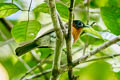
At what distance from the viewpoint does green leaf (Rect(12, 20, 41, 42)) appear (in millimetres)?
2436

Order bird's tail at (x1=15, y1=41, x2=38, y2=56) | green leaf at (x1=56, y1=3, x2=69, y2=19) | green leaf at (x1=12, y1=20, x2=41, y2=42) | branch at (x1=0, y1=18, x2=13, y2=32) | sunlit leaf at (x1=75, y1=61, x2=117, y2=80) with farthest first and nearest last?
branch at (x1=0, y1=18, x2=13, y2=32), bird's tail at (x1=15, y1=41, x2=38, y2=56), sunlit leaf at (x1=75, y1=61, x2=117, y2=80), green leaf at (x1=12, y1=20, x2=41, y2=42), green leaf at (x1=56, y1=3, x2=69, y2=19)

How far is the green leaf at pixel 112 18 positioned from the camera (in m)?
2.36

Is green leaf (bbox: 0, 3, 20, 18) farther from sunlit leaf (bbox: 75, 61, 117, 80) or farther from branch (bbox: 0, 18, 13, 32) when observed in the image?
branch (bbox: 0, 18, 13, 32)

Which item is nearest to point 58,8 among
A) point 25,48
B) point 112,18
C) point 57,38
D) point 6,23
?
point 57,38

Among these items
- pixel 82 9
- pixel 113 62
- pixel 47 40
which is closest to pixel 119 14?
pixel 113 62

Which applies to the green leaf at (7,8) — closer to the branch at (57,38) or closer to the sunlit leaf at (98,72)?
the branch at (57,38)

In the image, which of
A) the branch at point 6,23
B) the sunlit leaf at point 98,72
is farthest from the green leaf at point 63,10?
the branch at point 6,23

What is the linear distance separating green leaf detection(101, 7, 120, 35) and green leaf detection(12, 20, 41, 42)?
0.51 meters

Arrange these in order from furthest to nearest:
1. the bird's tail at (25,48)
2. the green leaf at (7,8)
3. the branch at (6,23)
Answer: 1. the branch at (6,23)
2. the bird's tail at (25,48)
3. the green leaf at (7,8)

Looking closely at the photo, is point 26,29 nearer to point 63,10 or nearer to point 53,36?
point 63,10

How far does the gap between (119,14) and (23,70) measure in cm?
167

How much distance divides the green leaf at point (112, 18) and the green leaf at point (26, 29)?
0.51m

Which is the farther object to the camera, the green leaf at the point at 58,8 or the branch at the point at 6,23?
the branch at the point at 6,23

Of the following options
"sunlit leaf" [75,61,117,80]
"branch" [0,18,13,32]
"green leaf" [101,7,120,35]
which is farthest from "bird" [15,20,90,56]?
"branch" [0,18,13,32]
